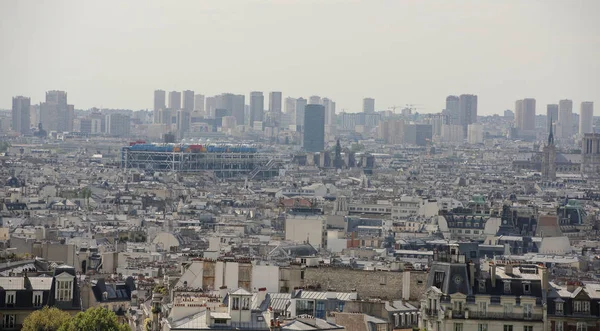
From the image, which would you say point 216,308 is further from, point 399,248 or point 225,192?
point 225,192

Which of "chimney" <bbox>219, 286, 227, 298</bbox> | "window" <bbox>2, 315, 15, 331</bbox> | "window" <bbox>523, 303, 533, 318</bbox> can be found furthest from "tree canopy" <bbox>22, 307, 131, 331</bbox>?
"window" <bbox>523, 303, 533, 318</bbox>

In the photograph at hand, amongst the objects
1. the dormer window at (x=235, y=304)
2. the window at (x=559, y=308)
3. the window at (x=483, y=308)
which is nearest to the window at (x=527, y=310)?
the window at (x=483, y=308)

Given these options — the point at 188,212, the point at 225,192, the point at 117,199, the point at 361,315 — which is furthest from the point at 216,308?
the point at 225,192

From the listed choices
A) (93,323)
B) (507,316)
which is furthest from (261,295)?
(507,316)

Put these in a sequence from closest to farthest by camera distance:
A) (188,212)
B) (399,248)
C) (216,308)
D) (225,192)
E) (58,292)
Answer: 1. (216,308)
2. (58,292)
3. (399,248)
4. (188,212)
5. (225,192)

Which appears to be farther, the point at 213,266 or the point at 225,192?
the point at 225,192

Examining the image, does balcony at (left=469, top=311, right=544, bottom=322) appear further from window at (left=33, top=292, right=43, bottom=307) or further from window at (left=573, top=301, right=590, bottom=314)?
window at (left=33, top=292, right=43, bottom=307)

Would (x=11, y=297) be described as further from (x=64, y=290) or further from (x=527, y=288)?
(x=527, y=288)
